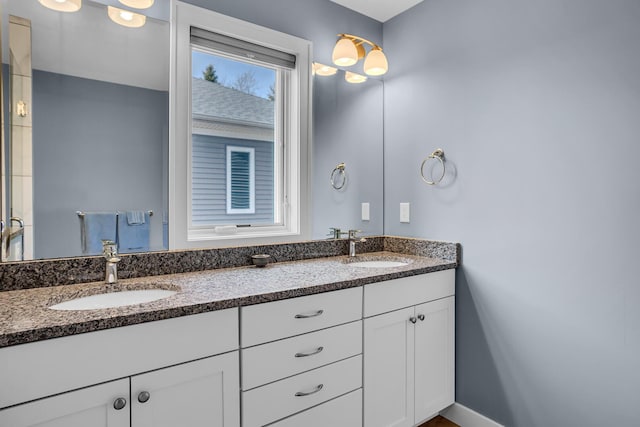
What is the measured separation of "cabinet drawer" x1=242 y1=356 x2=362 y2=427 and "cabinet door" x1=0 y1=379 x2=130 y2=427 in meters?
0.38

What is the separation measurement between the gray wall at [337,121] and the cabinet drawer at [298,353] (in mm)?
753

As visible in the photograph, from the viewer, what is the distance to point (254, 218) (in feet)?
6.57

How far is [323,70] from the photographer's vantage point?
2.17 metres

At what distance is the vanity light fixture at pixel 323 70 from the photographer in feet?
7.02

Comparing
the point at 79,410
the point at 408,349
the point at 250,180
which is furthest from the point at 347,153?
the point at 79,410

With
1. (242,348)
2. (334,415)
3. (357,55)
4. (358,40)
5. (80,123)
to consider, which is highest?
(358,40)

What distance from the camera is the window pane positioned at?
1.82 metres

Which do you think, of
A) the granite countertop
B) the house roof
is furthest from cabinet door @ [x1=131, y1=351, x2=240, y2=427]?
the house roof

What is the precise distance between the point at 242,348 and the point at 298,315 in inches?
9.1

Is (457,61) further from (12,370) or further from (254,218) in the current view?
(12,370)

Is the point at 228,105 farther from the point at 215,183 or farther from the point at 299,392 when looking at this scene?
the point at 299,392

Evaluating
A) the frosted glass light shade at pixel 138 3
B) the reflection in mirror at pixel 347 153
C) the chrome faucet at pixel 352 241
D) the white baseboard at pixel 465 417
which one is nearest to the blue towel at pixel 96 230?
the frosted glass light shade at pixel 138 3

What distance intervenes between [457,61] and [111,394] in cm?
210

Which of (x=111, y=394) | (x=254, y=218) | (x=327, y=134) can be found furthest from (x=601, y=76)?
(x=111, y=394)
